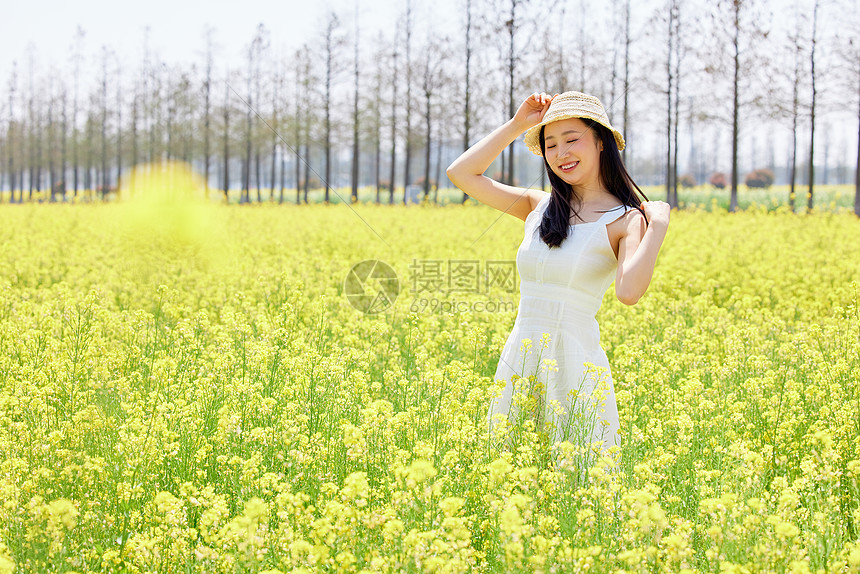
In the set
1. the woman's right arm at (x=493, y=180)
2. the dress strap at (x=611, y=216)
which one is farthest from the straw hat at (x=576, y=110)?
the dress strap at (x=611, y=216)

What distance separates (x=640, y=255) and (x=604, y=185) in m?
0.58

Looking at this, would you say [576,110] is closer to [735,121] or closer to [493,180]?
[493,180]

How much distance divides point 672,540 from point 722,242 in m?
10.6

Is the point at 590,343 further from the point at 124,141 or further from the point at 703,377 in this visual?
the point at 124,141

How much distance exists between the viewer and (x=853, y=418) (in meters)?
3.53

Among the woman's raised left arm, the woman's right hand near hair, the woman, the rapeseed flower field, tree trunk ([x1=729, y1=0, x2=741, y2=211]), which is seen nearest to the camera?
the rapeseed flower field

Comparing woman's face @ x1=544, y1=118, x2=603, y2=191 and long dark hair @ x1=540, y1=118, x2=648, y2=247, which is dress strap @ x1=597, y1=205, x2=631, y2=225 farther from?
woman's face @ x1=544, y1=118, x2=603, y2=191

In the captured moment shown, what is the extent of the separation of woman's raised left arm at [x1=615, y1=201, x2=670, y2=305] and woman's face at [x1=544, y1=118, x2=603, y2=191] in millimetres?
364

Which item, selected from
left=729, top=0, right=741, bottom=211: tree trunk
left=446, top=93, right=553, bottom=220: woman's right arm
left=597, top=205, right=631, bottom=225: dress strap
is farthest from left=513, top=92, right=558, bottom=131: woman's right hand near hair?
left=729, top=0, right=741, bottom=211: tree trunk

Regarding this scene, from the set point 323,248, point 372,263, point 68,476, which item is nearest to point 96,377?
point 68,476

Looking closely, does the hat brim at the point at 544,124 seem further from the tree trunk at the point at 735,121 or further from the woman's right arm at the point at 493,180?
the tree trunk at the point at 735,121

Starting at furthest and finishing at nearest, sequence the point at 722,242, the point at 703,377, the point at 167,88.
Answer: the point at 167,88 < the point at 722,242 < the point at 703,377

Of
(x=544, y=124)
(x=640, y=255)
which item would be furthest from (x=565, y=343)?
(x=544, y=124)

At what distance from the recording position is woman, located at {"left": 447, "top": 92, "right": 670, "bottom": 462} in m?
2.79
